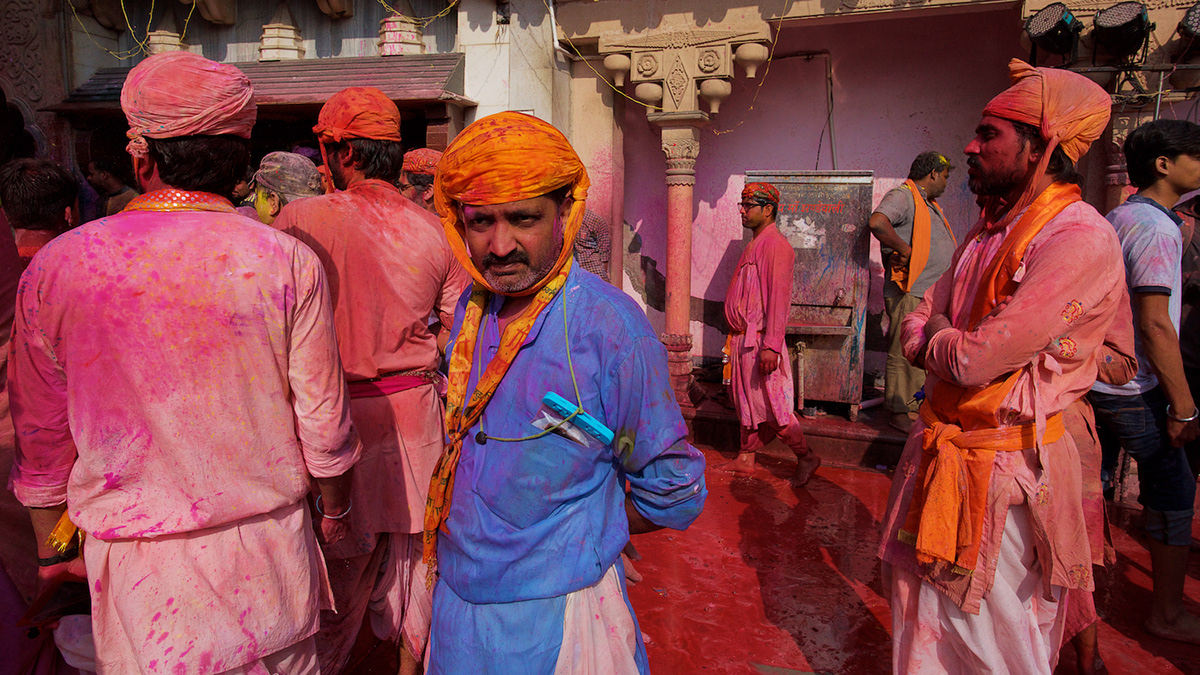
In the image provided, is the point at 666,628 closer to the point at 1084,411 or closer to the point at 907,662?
the point at 907,662

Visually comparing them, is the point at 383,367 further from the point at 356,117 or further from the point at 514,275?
the point at 514,275

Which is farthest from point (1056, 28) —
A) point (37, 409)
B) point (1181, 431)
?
point (37, 409)

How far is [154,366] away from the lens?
1637 millimetres

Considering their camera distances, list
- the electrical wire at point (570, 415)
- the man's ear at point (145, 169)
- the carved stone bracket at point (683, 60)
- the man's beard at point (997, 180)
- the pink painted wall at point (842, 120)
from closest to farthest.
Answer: the electrical wire at point (570, 415)
the man's ear at point (145, 169)
the man's beard at point (997, 180)
the carved stone bracket at point (683, 60)
the pink painted wall at point (842, 120)

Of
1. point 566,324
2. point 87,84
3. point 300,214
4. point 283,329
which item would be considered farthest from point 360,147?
point 87,84

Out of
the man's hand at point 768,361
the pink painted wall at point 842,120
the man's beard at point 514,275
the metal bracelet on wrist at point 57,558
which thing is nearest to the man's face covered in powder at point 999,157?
the man's beard at point 514,275

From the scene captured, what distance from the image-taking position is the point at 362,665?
123 inches

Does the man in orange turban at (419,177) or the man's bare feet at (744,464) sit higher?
the man in orange turban at (419,177)

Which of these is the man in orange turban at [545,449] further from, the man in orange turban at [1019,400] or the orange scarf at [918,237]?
the orange scarf at [918,237]

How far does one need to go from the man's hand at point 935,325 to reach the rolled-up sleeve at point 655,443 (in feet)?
3.70

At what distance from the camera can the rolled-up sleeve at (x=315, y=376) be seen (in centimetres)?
181

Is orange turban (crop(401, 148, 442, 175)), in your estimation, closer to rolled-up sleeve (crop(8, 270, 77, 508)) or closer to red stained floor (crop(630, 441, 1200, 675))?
red stained floor (crop(630, 441, 1200, 675))

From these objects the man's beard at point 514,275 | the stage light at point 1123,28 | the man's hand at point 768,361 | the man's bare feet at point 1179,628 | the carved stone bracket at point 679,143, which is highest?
the stage light at point 1123,28

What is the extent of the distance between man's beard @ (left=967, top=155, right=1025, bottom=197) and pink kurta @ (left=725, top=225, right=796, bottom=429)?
293cm
